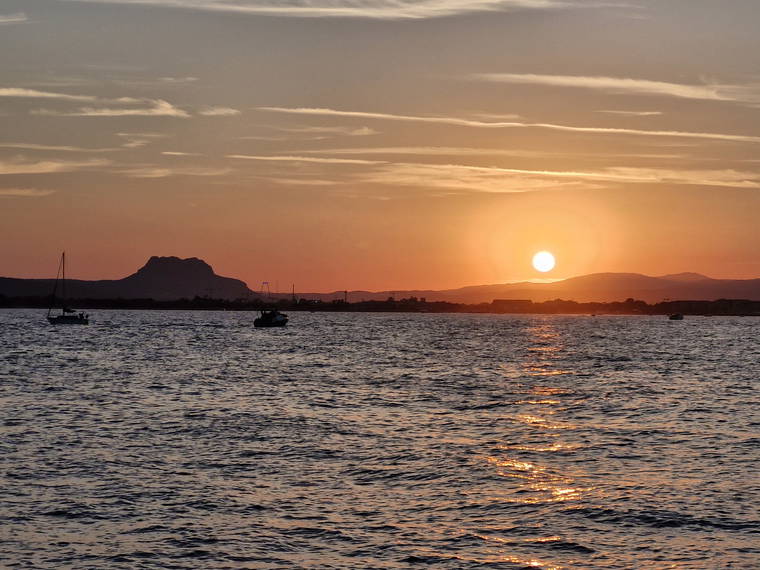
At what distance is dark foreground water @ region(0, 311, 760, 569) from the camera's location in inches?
1044

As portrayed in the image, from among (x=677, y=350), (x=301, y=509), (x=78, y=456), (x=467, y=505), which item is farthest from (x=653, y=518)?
(x=677, y=350)

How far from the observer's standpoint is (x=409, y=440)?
47.1 m

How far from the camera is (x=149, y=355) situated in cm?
12938

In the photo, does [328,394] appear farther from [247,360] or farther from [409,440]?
[247,360]

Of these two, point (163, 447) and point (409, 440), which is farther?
point (409, 440)

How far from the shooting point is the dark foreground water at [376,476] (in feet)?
87.0

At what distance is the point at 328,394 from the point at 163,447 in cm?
2909

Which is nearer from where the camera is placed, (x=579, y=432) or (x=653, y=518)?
(x=653, y=518)

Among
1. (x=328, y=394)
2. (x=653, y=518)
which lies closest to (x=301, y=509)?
(x=653, y=518)

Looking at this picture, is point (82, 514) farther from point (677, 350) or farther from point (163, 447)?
point (677, 350)

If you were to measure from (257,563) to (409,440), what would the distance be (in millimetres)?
22573

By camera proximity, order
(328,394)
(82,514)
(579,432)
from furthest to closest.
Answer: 1. (328,394)
2. (579,432)
3. (82,514)

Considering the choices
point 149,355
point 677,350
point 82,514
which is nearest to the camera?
point 82,514

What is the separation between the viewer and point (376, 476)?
3703 centimetres
